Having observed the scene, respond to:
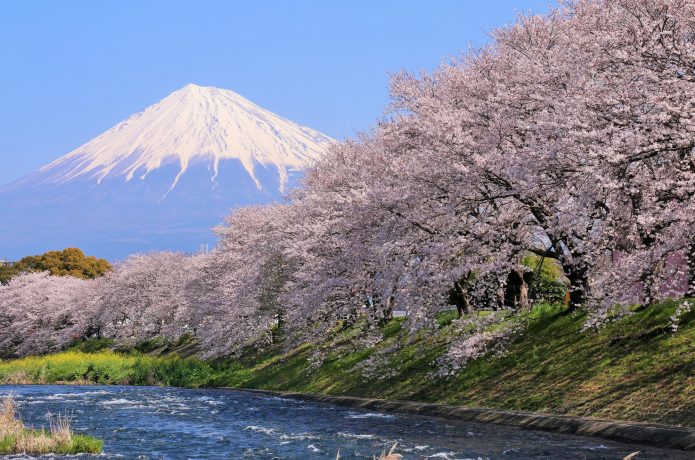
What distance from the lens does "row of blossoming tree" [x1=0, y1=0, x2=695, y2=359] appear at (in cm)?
2008

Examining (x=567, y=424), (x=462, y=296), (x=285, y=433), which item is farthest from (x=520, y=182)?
(x=462, y=296)

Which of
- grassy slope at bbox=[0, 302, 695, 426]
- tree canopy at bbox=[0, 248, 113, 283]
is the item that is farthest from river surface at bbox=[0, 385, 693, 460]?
tree canopy at bbox=[0, 248, 113, 283]

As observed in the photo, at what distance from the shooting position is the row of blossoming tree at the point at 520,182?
20.1m

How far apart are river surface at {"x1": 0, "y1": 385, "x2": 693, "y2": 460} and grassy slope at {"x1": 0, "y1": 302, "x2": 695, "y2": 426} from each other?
6.78 feet

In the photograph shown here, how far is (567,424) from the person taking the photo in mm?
22281

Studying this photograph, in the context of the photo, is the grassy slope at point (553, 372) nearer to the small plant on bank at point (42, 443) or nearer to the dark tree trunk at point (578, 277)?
the dark tree trunk at point (578, 277)

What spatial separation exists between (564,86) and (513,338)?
31.8ft

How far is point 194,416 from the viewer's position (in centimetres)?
3059

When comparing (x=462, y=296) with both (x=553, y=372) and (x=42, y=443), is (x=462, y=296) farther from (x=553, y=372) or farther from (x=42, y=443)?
(x=42, y=443)

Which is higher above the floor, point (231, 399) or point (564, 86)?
point (564, 86)

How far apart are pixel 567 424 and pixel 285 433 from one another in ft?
26.9

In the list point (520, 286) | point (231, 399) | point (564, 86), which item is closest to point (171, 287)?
point (231, 399)

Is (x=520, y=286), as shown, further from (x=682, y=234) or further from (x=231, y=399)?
(x=682, y=234)

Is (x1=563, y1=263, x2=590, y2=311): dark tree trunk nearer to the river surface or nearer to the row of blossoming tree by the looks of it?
the row of blossoming tree
